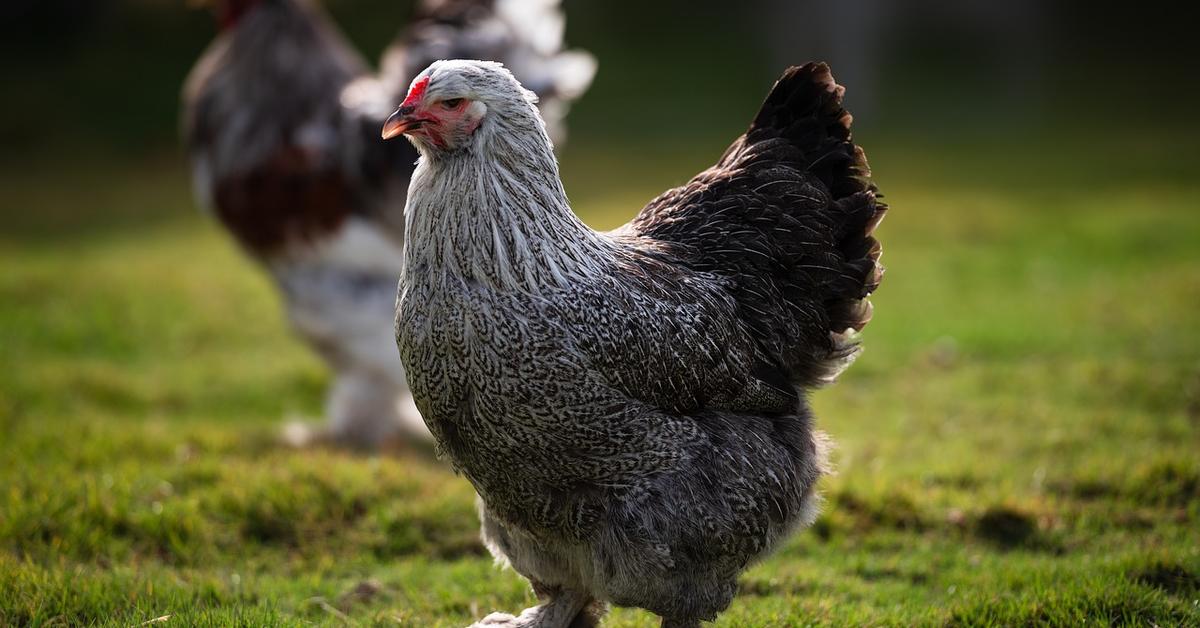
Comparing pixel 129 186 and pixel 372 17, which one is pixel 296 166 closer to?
pixel 129 186

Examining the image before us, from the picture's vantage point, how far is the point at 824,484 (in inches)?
233

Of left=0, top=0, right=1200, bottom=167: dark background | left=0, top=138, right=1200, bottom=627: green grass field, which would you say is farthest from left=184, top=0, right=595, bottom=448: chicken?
left=0, top=0, right=1200, bottom=167: dark background

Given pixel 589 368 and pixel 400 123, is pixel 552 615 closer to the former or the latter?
pixel 589 368

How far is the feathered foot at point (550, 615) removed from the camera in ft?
14.4

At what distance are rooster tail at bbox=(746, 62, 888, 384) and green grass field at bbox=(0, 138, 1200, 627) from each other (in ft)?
3.84

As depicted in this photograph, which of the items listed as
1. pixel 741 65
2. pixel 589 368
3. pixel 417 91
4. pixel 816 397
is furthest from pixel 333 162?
pixel 741 65

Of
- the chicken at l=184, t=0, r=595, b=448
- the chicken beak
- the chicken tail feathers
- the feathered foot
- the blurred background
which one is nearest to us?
the chicken beak

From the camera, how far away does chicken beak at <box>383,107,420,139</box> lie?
3607 millimetres

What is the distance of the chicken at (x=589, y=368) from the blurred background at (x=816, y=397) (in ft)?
2.46

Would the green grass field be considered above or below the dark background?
below

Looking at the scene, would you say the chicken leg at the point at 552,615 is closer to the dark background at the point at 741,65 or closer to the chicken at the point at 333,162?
the chicken at the point at 333,162

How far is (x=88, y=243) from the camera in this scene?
528 inches

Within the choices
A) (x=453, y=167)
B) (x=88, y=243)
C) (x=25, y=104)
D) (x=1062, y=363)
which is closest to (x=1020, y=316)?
(x=1062, y=363)

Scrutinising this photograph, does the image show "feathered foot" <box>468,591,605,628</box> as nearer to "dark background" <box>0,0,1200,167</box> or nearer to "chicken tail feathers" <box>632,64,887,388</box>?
"chicken tail feathers" <box>632,64,887,388</box>
